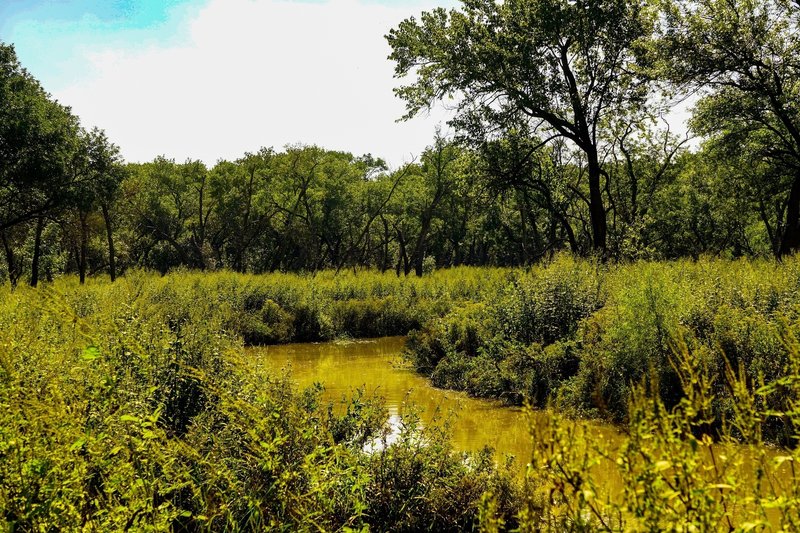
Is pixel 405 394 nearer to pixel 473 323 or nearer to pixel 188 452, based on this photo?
pixel 473 323

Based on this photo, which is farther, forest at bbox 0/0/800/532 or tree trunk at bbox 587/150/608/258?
tree trunk at bbox 587/150/608/258

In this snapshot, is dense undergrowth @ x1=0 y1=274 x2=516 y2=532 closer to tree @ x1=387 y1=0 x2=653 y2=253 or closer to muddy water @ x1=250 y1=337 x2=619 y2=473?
muddy water @ x1=250 y1=337 x2=619 y2=473

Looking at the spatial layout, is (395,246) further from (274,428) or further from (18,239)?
(274,428)

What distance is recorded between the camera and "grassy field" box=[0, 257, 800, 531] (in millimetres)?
2240

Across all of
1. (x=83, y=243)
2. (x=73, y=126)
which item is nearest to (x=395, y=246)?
(x=83, y=243)

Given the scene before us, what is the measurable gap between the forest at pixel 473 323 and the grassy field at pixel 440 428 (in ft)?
0.11

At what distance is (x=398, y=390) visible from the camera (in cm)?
1262

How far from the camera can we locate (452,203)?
51.7 m

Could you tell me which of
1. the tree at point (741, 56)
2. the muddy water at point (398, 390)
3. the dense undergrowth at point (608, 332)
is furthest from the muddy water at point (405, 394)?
the tree at point (741, 56)

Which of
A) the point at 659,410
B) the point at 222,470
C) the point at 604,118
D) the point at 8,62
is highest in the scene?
the point at 8,62

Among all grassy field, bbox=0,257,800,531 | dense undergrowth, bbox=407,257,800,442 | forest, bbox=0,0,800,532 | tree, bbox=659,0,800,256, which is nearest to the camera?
grassy field, bbox=0,257,800,531

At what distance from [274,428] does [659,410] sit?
3.08 meters

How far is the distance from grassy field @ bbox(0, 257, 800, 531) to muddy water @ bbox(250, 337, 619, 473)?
1.84 ft

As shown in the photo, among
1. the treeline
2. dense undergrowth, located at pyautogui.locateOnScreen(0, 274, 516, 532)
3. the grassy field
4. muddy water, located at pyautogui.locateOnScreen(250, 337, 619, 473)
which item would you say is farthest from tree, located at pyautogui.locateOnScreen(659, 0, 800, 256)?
dense undergrowth, located at pyautogui.locateOnScreen(0, 274, 516, 532)
